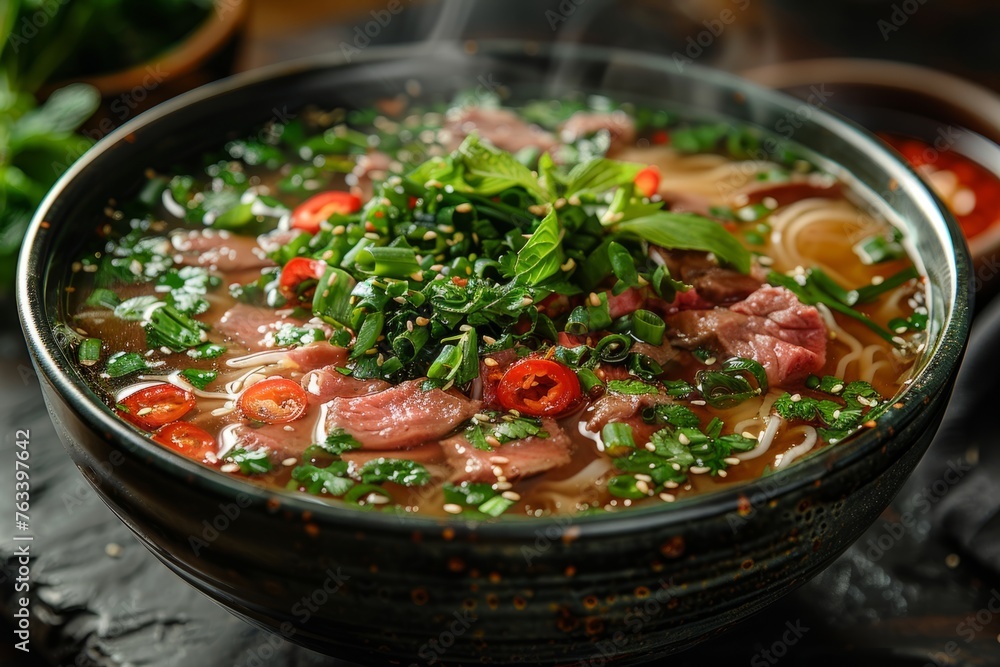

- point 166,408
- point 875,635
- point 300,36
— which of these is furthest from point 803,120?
point 300,36

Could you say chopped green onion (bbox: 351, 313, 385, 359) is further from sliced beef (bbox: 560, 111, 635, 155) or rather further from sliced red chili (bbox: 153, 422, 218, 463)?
sliced beef (bbox: 560, 111, 635, 155)

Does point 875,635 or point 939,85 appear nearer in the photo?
point 875,635

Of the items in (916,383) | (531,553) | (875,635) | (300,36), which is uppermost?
(916,383)

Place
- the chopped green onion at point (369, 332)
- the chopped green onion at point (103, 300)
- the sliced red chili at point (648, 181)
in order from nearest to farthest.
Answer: the chopped green onion at point (369, 332) → the chopped green onion at point (103, 300) → the sliced red chili at point (648, 181)

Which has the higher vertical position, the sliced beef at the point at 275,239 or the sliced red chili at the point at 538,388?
the sliced red chili at the point at 538,388

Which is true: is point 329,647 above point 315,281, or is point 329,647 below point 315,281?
below

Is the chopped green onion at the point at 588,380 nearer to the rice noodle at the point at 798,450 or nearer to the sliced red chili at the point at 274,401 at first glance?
the rice noodle at the point at 798,450

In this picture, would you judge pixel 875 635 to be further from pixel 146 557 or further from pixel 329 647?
pixel 146 557

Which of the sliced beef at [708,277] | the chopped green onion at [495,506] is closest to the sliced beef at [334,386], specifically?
the chopped green onion at [495,506]
